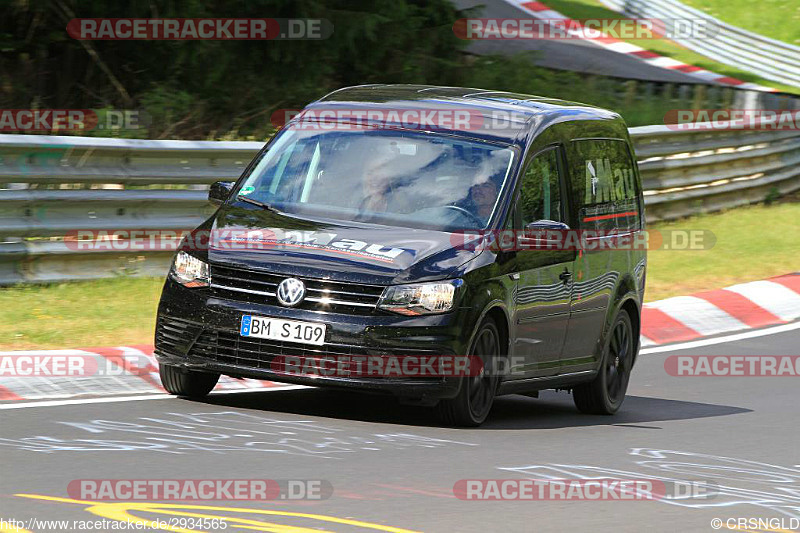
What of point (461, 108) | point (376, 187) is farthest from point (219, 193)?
point (461, 108)

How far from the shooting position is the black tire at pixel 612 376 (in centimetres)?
1034

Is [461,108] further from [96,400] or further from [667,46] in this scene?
[667,46]

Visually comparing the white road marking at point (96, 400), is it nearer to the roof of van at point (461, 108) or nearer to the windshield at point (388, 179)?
the windshield at point (388, 179)

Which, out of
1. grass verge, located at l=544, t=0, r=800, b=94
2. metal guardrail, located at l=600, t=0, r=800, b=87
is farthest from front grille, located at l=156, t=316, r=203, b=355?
metal guardrail, located at l=600, t=0, r=800, b=87

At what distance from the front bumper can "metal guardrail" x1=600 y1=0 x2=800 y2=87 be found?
27.7 metres

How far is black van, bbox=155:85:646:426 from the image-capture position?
820 centimetres

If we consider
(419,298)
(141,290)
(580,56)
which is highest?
(580,56)

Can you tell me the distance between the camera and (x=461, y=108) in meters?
9.54

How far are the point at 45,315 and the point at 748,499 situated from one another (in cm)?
566

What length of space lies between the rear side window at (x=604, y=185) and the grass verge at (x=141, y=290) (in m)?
3.07

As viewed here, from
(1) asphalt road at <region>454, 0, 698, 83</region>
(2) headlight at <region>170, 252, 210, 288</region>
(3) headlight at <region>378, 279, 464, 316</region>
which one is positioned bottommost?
(3) headlight at <region>378, 279, 464, 316</region>

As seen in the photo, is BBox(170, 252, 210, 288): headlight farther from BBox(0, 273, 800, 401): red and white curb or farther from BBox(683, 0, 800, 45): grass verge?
BBox(683, 0, 800, 45): grass verge

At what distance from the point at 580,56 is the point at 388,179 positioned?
2474 cm

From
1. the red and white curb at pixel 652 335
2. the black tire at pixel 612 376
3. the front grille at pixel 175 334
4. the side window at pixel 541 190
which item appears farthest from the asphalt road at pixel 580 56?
the front grille at pixel 175 334
